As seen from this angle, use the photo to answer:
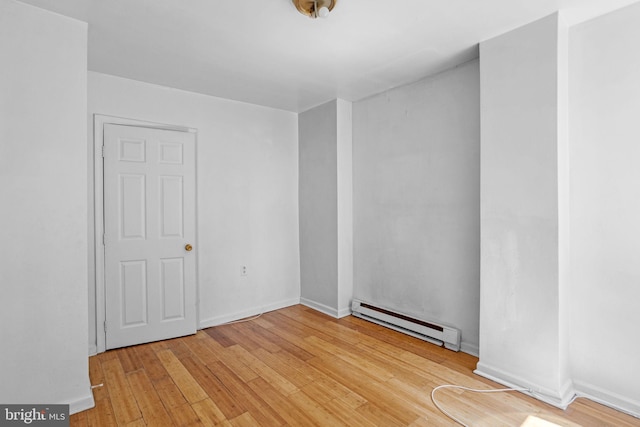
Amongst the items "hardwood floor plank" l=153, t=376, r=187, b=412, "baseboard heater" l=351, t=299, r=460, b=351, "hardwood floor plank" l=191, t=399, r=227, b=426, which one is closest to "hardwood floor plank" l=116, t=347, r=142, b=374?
"hardwood floor plank" l=153, t=376, r=187, b=412

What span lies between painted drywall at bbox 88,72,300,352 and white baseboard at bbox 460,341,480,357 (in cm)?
223

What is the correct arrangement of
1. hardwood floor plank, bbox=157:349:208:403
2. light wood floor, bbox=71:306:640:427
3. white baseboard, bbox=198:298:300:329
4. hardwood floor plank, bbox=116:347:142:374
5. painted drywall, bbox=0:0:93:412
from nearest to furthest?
painted drywall, bbox=0:0:93:412, light wood floor, bbox=71:306:640:427, hardwood floor plank, bbox=157:349:208:403, hardwood floor plank, bbox=116:347:142:374, white baseboard, bbox=198:298:300:329

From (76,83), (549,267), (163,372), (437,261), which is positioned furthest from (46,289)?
(549,267)

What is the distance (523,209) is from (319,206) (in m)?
2.40

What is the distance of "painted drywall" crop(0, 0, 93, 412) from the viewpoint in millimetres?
1998

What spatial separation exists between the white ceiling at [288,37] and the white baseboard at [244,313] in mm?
2591

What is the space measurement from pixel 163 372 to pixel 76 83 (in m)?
2.27

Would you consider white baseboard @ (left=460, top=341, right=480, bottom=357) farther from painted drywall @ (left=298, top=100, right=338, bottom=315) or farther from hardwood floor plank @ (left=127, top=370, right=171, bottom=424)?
hardwood floor plank @ (left=127, top=370, right=171, bottom=424)

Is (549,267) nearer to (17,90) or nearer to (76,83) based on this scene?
(76,83)

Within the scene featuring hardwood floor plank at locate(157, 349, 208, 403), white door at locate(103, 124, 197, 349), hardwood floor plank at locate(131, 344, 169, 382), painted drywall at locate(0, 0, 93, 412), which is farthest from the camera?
white door at locate(103, 124, 197, 349)

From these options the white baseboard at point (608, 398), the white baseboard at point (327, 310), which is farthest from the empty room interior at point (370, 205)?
the white baseboard at point (327, 310)

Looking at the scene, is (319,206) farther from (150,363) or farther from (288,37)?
(150,363)

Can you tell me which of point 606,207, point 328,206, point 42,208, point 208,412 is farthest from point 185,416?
point 606,207

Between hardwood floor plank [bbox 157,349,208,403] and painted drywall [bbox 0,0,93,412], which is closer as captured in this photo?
painted drywall [bbox 0,0,93,412]
